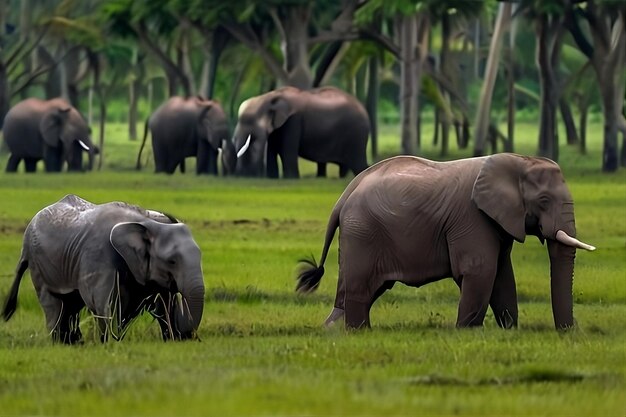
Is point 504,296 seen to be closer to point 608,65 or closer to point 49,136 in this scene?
point 608,65

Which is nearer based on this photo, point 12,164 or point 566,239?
point 566,239

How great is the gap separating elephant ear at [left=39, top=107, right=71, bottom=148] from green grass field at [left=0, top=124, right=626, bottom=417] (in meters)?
20.8

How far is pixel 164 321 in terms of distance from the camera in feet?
42.7

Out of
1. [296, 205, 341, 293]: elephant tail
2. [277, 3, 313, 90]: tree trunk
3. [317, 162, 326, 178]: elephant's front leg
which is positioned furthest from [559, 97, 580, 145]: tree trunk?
[296, 205, 341, 293]: elephant tail

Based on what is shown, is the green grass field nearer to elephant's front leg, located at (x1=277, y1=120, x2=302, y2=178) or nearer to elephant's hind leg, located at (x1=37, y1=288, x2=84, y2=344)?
elephant's hind leg, located at (x1=37, y1=288, x2=84, y2=344)

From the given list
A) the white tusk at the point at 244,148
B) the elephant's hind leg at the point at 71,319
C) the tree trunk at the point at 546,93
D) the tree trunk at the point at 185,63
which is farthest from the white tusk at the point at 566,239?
the tree trunk at the point at 185,63

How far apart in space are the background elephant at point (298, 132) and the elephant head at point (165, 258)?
2451 cm

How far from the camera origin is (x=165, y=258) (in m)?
12.8

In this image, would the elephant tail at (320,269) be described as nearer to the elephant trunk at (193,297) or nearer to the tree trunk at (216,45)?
the elephant trunk at (193,297)

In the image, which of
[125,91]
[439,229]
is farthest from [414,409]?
[125,91]

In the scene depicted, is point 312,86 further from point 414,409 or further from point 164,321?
point 414,409

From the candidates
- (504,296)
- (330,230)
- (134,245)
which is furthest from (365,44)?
(134,245)

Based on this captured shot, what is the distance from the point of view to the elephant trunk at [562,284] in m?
13.7

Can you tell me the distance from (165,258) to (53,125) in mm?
30903
